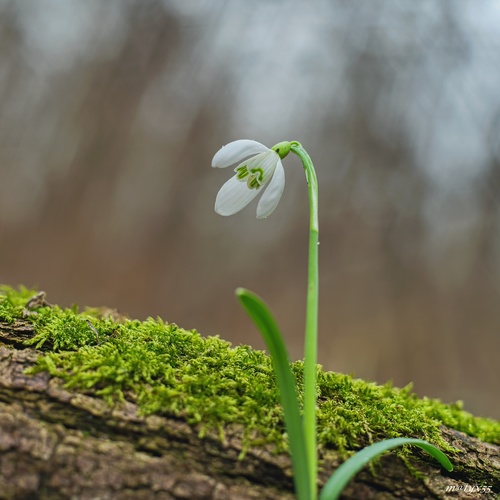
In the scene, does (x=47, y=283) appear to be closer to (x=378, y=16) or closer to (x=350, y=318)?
(x=350, y=318)

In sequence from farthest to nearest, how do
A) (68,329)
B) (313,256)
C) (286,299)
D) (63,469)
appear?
(286,299) < (68,329) < (313,256) < (63,469)

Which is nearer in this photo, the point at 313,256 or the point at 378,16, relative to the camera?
the point at 313,256

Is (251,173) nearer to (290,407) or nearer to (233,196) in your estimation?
(233,196)

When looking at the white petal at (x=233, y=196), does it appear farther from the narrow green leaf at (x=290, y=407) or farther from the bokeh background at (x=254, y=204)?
the bokeh background at (x=254, y=204)

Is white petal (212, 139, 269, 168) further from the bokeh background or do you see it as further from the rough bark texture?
the bokeh background

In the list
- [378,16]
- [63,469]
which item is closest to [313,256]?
[63,469]

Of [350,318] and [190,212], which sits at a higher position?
[190,212]

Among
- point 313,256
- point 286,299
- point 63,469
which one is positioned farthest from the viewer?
point 286,299

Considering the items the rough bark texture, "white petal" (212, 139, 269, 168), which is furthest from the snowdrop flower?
the rough bark texture

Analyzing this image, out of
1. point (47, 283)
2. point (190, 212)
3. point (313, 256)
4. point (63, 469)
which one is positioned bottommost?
point (63, 469)
